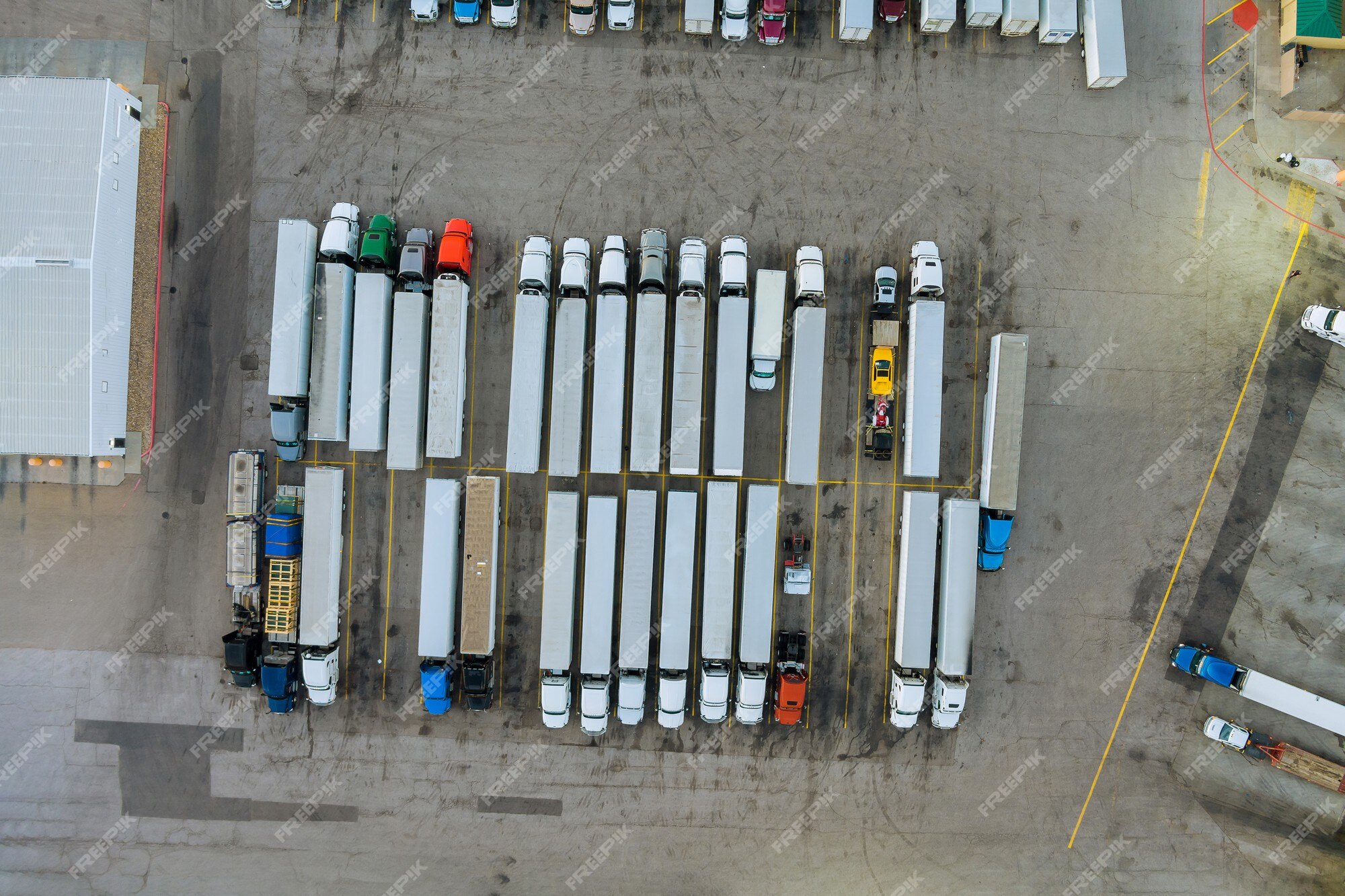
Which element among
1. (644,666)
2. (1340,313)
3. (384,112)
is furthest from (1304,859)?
(384,112)

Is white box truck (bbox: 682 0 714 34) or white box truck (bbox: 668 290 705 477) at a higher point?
white box truck (bbox: 682 0 714 34)

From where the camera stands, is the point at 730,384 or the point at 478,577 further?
the point at 478,577

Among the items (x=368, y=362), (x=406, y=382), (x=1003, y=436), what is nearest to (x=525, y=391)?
(x=406, y=382)

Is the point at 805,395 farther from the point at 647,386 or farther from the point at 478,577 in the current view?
the point at 478,577

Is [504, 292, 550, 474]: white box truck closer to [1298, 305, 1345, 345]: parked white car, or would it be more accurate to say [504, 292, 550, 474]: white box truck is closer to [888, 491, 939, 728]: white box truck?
[888, 491, 939, 728]: white box truck

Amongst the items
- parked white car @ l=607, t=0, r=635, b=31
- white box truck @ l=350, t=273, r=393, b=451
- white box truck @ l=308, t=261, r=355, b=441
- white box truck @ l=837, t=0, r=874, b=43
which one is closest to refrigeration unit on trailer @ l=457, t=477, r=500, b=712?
white box truck @ l=350, t=273, r=393, b=451

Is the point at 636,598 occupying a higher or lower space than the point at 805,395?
lower

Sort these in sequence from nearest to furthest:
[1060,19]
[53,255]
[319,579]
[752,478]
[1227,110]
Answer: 1. [53,255]
2. [319,579]
3. [1060,19]
4. [752,478]
5. [1227,110]
